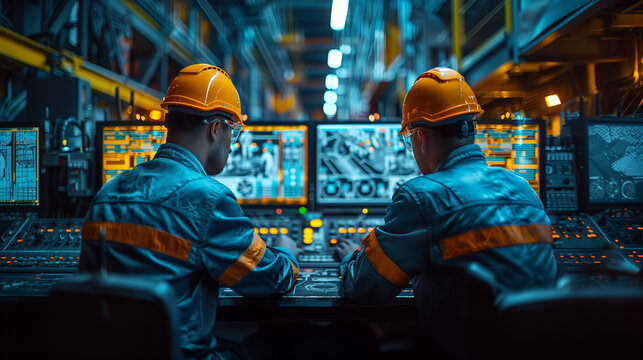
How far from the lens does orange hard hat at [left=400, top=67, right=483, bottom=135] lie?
1224mm

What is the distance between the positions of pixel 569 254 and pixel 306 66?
543 inches

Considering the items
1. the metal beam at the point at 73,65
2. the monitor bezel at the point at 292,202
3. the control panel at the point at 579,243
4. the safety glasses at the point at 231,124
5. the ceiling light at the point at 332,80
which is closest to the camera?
the safety glasses at the point at 231,124

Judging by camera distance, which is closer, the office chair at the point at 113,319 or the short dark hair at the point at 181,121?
→ the office chair at the point at 113,319

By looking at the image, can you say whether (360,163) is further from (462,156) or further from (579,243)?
(579,243)

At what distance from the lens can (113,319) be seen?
728 millimetres

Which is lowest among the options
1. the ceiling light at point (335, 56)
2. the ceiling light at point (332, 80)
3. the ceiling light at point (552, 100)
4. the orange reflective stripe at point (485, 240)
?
the orange reflective stripe at point (485, 240)

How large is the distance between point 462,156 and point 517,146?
0.96 metres

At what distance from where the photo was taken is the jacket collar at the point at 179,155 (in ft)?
3.88

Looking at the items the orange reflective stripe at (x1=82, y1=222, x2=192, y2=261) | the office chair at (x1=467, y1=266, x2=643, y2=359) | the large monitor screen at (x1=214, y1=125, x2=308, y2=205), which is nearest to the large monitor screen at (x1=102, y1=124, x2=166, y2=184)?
the large monitor screen at (x1=214, y1=125, x2=308, y2=205)

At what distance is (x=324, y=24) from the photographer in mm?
11242

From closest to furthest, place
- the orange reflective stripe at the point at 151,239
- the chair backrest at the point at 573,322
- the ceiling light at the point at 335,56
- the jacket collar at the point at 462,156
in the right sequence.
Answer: the chair backrest at the point at 573,322, the orange reflective stripe at the point at 151,239, the jacket collar at the point at 462,156, the ceiling light at the point at 335,56

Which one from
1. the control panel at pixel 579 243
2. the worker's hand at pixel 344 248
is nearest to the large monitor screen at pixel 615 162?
the control panel at pixel 579 243

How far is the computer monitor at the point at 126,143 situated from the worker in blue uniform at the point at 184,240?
0.90m

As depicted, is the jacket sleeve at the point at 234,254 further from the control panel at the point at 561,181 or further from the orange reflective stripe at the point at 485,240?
the control panel at the point at 561,181
